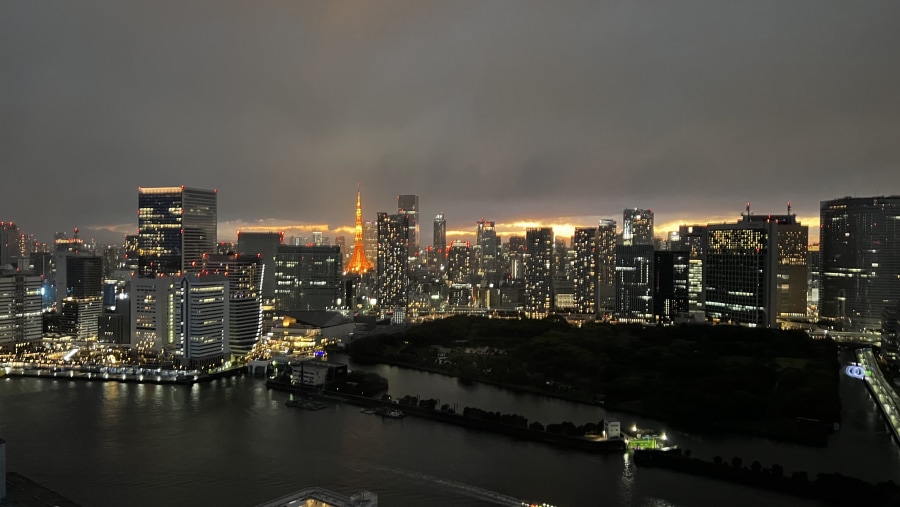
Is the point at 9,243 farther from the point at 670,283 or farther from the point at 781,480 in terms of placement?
the point at 781,480

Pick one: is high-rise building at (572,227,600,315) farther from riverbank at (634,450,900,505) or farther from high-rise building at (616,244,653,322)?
riverbank at (634,450,900,505)

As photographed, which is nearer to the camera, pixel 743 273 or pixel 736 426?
pixel 736 426

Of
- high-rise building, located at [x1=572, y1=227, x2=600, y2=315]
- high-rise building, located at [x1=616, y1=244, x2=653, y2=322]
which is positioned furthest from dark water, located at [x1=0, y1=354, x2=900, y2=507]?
high-rise building, located at [x1=572, y1=227, x2=600, y2=315]

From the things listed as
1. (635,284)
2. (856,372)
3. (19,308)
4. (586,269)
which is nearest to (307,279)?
(19,308)

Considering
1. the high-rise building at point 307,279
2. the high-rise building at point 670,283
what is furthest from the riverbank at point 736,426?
the high-rise building at point 307,279

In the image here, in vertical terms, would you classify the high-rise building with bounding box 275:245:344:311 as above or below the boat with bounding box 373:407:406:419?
above

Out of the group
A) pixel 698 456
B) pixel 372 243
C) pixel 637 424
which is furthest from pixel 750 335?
pixel 372 243
